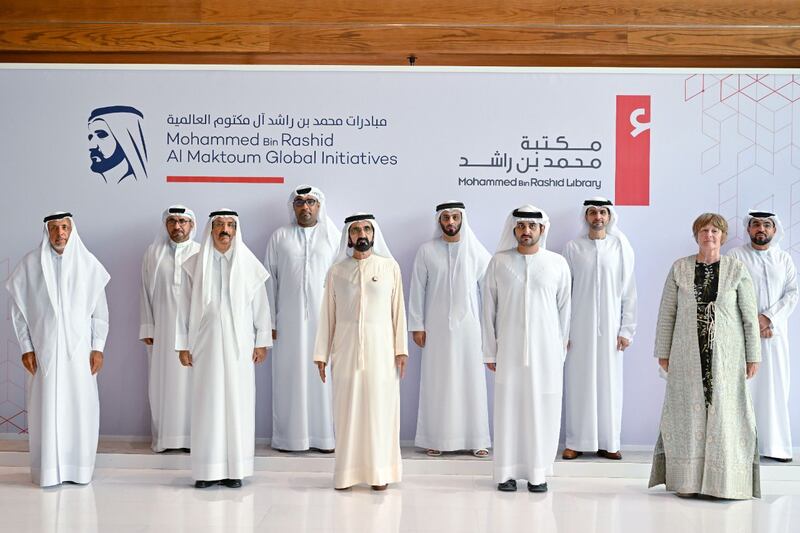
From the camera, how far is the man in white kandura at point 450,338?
22.5ft

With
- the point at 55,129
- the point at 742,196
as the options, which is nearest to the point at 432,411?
the point at 742,196

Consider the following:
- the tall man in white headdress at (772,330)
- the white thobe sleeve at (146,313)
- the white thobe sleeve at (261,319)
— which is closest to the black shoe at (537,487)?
the tall man in white headdress at (772,330)

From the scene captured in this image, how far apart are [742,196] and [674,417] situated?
6.84ft

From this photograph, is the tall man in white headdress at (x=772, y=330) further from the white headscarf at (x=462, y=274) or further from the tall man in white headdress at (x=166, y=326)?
the tall man in white headdress at (x=166, y=326)

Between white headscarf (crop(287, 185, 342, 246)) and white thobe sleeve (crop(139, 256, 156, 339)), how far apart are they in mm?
1120

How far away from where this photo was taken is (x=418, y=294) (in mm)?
6922

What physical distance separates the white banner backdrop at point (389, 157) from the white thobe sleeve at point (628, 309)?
1.17ft

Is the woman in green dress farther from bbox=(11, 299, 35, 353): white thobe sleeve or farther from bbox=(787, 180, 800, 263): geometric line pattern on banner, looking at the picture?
bbox=(11, 299, 35, 353): white thobe sleeve

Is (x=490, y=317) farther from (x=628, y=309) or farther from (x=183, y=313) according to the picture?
(x=183, y=313)

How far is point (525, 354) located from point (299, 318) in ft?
5.78

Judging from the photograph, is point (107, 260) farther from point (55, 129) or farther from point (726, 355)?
point (726, 355)

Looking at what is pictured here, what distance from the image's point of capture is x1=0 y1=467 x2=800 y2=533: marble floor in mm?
5312

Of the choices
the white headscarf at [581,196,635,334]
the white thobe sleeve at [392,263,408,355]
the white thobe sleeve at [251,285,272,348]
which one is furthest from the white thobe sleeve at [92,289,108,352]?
the white headscarf at [581,196,635,334]

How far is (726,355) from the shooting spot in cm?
584
